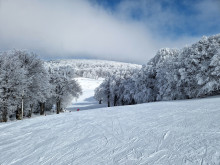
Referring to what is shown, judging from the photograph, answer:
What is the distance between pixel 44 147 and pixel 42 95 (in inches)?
760

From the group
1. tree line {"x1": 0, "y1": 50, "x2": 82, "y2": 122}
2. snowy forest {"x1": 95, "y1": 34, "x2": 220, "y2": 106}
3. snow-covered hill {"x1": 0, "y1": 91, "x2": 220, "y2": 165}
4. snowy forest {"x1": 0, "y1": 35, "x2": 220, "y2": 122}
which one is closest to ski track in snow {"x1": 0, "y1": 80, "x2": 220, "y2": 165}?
snow-covered hill {"x1": 0, "y1": 91, "x2": 220, "y2": 165}

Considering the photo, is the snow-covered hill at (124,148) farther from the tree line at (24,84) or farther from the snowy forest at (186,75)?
the snowy forest at (186,75)

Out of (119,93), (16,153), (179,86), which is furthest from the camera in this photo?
(119,93)

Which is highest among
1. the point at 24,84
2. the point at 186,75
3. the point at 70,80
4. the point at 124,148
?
the point at 186,75

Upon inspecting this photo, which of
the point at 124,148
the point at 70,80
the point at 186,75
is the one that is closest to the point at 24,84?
→ the point at 70,80

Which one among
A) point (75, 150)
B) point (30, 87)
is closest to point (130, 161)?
point (75, 150)

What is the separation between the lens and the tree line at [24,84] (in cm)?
2112

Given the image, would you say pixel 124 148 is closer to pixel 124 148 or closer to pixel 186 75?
pixel 124 148

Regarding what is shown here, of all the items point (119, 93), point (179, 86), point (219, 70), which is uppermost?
point (219, 70)

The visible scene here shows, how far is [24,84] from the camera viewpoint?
22750 millimetres

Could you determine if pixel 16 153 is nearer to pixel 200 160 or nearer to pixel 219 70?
pixel 200 160

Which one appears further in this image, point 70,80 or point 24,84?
point 70,80

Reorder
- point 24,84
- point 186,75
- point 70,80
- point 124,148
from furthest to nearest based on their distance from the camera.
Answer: point 70,80 < point 186,75 < point 24,84 < point 124,148

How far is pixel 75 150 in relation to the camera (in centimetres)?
707
